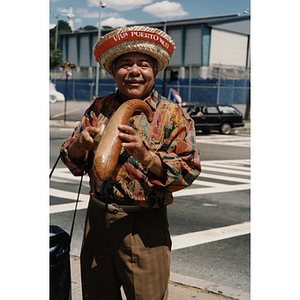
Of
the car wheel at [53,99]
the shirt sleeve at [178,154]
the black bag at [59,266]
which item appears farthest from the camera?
the car wheel at [53,99]

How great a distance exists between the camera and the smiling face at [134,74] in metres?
1.96

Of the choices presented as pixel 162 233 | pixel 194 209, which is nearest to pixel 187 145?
pixel 162 233

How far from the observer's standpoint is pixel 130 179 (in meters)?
1.96

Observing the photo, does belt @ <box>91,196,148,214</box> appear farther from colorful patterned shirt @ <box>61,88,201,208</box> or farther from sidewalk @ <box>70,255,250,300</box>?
sidewalk @ <box>70,255,250,300</box>

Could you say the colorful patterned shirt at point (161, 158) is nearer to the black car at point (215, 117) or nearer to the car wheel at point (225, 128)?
the black car at point (215, 117)

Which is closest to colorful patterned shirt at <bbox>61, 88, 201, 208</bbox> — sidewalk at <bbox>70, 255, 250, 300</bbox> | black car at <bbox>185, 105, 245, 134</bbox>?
sidewalk at <bbox>70, 255, 250, 300</bbox>

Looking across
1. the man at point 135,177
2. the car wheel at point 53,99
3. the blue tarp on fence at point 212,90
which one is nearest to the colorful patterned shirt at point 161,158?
the man at point 135,177

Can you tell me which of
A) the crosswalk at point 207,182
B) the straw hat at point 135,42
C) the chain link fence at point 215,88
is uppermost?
the chain link fence at point 215,88

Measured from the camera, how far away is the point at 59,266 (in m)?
2.17

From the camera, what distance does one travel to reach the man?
194 centimetres

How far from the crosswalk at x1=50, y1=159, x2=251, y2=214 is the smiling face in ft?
Answer: 14.7

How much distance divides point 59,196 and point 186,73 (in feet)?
138

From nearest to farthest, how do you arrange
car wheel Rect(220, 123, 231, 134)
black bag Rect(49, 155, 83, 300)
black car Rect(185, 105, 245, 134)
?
black bag Rect(49, 155, 83, 300) < black car Rect(185, 105, 245, 134) < car wheel Rect(220, 123, 231, 134)
